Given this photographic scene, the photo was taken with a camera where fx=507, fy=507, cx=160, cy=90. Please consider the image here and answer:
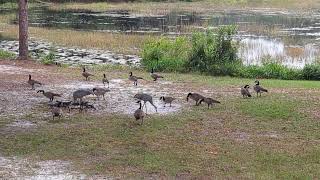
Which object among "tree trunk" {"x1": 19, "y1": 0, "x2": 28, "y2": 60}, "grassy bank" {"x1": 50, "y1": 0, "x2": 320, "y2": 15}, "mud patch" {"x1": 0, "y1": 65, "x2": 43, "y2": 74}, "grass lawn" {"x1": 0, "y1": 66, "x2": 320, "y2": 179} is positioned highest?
"grassy bank" {"x1": 50, "y1": 0, "x2": 320, "y2": 15}

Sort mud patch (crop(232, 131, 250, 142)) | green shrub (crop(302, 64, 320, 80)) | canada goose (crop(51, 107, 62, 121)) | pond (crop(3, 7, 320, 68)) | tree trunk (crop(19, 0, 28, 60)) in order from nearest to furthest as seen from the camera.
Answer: mud patch (crop(232, 131, 250, 142))
canada goose (crop(51, 107, 62, 121))
green shrub (crop(302, 64, 320, 80))
tree trunk (crop(19, 0, 28, 60))
pond (crop(3, 7, 320, 68))

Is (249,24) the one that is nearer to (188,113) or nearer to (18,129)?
(188,113)

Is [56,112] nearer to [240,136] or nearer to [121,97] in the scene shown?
[121,97]

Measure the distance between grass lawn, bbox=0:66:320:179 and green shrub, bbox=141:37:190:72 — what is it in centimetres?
1018

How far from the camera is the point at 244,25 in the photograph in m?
51.6

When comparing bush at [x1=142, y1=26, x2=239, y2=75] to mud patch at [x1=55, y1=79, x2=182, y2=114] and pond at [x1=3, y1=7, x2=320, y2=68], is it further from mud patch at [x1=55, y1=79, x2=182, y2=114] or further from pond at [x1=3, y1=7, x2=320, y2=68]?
mud patch at [x1=55, y1=79, x2=182, y2=114]

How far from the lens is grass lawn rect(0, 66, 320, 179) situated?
11453mm

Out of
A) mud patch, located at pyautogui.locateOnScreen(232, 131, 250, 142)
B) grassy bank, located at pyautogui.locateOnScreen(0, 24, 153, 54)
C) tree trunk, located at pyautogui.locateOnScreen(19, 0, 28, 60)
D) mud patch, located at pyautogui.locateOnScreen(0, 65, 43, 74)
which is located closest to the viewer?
mud patch, located at pyautogui.locateOnScreen(232, 131, 250, 142)

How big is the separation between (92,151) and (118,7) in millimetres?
66214

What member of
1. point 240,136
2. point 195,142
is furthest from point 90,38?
point 195,142

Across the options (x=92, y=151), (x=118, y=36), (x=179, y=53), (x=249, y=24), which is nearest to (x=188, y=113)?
(x=92, y=151)

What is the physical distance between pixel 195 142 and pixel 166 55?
54.6 feet

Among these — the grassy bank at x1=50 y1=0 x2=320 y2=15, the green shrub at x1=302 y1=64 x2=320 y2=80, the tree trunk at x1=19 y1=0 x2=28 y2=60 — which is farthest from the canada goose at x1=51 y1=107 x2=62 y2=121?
the grassy bank at x1=50 y1=0 x2=320 y2=15

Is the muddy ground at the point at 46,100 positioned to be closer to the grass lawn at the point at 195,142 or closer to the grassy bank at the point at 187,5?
the grass lawn at the point at 195,142
